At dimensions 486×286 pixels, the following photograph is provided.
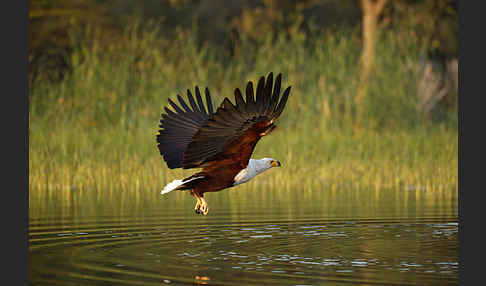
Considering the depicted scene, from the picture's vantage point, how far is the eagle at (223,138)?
6961 mm

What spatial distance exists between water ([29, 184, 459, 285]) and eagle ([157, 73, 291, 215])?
513mm

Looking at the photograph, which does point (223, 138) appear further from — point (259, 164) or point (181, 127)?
point (181, 127)

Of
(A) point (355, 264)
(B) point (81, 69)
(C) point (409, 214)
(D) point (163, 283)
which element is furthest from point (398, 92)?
(D) point (163, 283)

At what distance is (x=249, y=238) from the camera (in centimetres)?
788

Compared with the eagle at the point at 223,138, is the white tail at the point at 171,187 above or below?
below

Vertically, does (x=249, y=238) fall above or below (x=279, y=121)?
below

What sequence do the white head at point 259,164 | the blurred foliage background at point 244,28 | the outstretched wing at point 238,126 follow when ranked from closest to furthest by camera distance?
1. the outstretched wing at point 238,126
2. the white head at point 259,164
3. the blurred foliage background at point 244,28

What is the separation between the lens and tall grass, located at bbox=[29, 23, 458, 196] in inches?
515

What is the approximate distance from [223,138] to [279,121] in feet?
28.2

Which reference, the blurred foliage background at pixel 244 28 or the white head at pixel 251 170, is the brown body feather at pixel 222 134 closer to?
the white head at pixel 251 170

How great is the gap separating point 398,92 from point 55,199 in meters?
8.07

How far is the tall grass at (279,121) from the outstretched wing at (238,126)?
4.74 meters

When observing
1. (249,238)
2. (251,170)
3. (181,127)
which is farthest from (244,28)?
(249,238)

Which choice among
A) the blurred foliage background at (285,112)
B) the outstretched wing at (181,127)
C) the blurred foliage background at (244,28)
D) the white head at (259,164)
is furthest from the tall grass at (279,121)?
the white head at (259,164)
